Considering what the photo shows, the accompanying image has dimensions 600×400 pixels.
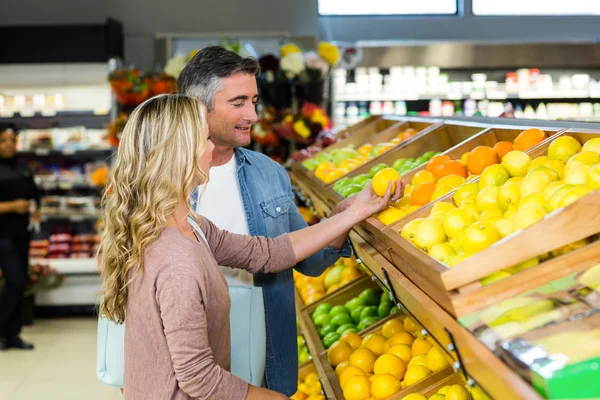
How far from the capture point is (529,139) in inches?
79.5

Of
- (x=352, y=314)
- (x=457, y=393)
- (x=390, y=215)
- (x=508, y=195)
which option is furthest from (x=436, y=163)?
(x=352, y=314)

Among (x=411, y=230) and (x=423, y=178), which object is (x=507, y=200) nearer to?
(x=411, y=230)

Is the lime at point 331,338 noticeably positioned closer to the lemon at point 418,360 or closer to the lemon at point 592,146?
the lemon at point 418,360

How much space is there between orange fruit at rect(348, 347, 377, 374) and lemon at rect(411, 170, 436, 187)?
1.91 feet

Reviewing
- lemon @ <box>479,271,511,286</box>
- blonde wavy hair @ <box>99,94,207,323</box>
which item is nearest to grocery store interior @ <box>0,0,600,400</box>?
lemon @ <box>479,271,511,286</box>

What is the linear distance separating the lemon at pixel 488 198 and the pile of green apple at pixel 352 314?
45.8 inches

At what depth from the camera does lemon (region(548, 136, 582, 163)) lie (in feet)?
5.89

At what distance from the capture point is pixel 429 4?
961 cm

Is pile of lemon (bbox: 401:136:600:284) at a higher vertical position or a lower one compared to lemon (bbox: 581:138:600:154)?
lower

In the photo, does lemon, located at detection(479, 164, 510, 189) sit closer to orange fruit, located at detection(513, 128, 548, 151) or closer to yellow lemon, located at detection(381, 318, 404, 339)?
orange fruit, located at detection(513, 128, 548, 151)

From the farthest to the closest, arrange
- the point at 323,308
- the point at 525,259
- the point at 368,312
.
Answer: the point at 323,308, the point at 368,312, the point at 525,259

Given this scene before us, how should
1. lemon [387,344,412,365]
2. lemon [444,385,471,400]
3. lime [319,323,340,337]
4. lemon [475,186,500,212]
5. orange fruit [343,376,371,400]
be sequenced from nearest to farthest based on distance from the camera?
lemon [475,186,500,212], lemon [444,385,471,400], orange fruit [343,376,371,400], lemon [387,344,412,365], lime [319,323,340,337]

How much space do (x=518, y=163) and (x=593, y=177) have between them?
14.6 inches

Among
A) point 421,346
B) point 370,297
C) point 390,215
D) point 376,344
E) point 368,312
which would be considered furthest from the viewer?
point 370,297
